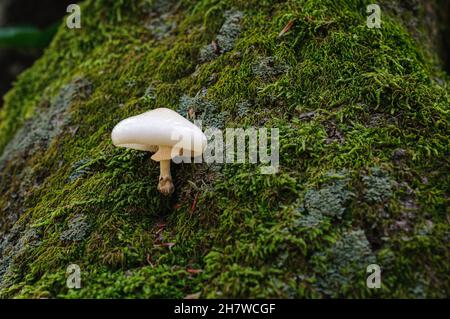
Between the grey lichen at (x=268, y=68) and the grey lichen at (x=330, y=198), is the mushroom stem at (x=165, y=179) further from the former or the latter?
the grey lichen at (x=268, y=68)

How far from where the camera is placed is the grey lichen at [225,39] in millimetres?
3182

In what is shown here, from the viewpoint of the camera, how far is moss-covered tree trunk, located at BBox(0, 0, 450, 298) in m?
2.10

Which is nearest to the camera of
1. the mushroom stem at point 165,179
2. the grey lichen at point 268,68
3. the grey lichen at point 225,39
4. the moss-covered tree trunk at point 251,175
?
the moss-covered tree trunk at point 251,175

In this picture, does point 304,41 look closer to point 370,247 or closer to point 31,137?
point 370,247

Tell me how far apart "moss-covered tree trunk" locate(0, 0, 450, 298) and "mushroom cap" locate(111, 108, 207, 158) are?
37cm

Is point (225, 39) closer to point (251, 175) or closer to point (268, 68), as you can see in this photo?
point (268, 68)

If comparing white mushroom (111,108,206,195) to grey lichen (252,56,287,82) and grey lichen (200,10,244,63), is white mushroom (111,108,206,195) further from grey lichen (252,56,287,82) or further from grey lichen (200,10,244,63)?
grey lichen (200,10,244,63)

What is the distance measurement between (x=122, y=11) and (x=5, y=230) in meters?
2.09

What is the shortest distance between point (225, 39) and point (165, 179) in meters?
1.27

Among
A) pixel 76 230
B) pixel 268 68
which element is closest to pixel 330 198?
pixel 268 68

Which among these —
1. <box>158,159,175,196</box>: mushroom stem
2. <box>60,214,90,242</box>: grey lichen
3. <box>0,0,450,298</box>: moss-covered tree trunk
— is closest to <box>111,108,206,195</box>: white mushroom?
<box>158,159,175,196</box>: mushroom stem

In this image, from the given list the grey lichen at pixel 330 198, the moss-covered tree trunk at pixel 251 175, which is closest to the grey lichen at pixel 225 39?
the moss-covered tree trunk at pixel 251 175

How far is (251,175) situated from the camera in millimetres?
2387

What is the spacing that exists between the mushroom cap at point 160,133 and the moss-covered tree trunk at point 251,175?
366 millimetres
